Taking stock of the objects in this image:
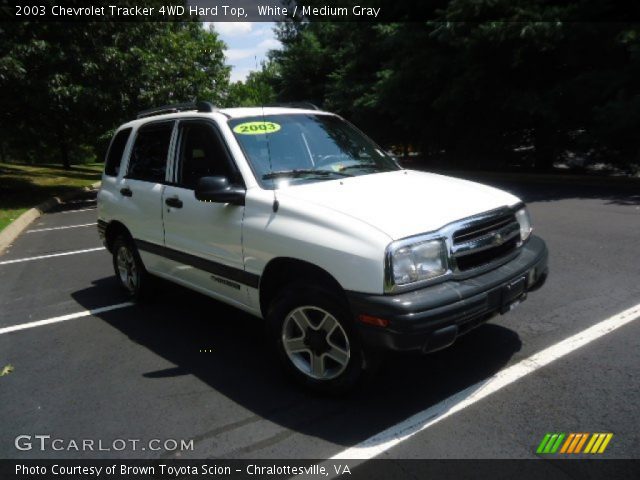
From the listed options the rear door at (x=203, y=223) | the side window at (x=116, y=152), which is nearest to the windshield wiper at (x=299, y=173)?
the rear door at (x=203, y=223)

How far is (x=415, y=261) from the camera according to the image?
9.83 feet

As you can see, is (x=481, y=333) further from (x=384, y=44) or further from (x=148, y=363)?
(x=384, y=44)

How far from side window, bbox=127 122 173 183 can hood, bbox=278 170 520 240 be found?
166 cm

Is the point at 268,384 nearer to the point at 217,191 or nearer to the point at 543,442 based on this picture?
the point at 217,191

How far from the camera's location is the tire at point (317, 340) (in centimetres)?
317

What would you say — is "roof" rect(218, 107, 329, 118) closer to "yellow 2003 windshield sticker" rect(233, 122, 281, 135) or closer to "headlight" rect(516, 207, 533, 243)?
"yellow 2003 windshield sticker" rect(233, 122, 281, 135)

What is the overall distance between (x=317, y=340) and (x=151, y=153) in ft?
8.78

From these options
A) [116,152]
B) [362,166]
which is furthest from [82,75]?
[362,166]

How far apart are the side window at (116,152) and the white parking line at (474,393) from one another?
4009mm

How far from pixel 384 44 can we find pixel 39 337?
46.6ft

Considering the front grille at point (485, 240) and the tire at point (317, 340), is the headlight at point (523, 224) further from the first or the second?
the tire at point (317, 340)

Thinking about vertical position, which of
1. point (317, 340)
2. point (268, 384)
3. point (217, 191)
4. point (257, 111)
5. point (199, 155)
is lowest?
point (268, 384)

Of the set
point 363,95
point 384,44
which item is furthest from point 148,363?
point 363,95

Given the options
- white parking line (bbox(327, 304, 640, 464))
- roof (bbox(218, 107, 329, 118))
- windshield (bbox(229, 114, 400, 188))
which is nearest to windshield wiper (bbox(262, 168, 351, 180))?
windshield (bbox(229, 114, 400, 188))
